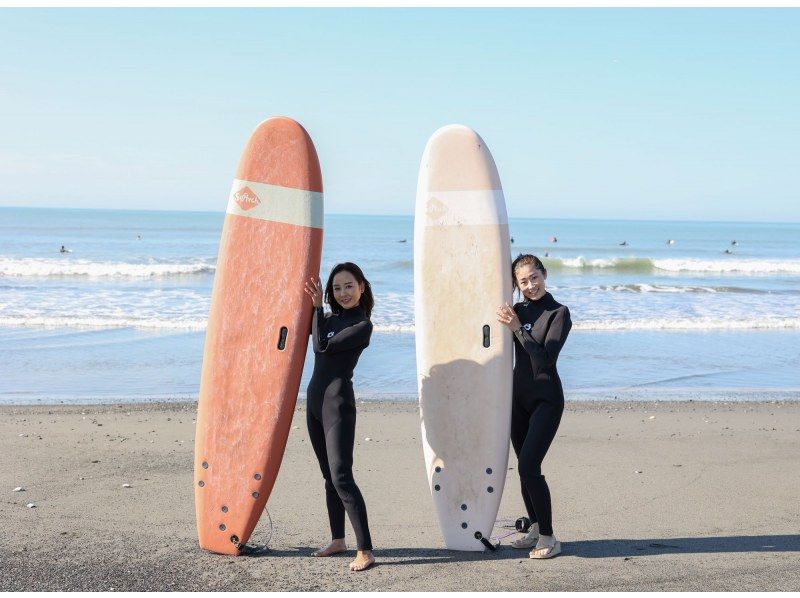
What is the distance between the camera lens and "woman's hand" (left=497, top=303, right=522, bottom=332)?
3.62 m

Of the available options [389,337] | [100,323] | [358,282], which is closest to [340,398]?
[358,282]

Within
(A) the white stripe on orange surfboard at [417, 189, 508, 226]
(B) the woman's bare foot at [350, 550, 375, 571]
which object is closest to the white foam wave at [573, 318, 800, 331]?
(A) the white stripe on orange surfboard at [417, 189, 508, 226]

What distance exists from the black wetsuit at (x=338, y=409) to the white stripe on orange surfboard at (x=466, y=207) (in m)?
0.71

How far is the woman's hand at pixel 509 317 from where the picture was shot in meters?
3.62

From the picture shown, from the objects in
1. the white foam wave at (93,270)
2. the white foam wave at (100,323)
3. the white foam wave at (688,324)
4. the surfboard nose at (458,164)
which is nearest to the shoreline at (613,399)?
the surfboard nose at (458,164)

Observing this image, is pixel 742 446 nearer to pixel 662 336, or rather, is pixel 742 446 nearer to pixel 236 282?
pixel 236 282

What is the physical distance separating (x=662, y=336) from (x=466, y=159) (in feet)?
26.7

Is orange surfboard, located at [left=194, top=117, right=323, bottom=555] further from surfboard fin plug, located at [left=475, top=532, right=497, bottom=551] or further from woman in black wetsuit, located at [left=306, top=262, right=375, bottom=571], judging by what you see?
surfboard fin plug, located at [left=475, top=532, right=497, bottom=551]

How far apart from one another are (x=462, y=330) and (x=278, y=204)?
3.39 ft

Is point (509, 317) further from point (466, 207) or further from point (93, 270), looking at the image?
point (93, 270)

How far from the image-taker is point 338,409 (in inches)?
135

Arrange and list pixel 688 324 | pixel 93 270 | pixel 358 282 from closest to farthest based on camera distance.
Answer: pixel 358 282 < pixel 688 324 < pixel 93 270

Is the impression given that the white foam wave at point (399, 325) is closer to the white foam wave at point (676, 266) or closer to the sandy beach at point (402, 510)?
the sandy beach at point (402, 510)

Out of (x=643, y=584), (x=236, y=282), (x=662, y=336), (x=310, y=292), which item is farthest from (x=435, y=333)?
(x=662, y=336)
